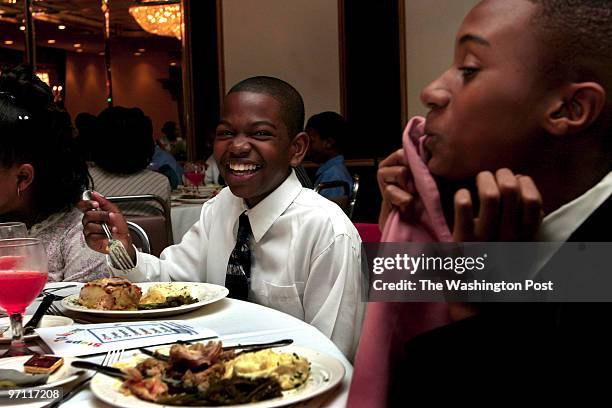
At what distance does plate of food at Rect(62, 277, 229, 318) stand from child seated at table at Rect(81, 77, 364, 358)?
296 millimetres

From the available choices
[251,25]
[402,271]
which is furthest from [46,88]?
[251,25]

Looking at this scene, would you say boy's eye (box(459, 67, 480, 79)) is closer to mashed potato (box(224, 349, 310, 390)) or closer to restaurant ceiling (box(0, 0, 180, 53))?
mashed potato (box(224, 349, 310, 390))

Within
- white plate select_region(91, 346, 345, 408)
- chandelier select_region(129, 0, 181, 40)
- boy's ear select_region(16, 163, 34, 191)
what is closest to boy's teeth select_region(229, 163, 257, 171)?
boy's ear select_region(16, 163, 34, 191)

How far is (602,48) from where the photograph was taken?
835 mm

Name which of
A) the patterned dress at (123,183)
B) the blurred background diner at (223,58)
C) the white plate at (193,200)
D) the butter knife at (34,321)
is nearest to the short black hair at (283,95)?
the butter knife at (34,321)

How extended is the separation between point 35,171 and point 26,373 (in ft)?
3.96

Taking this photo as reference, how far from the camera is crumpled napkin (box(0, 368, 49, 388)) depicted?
3.21ft

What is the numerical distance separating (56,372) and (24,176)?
1.18m

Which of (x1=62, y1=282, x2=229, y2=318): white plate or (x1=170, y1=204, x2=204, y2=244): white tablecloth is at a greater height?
(x1=62, y1=282, x2=229, y2=318): white plate

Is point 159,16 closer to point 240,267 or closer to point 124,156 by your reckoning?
point 124,156

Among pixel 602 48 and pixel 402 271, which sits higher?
pixel 602 48

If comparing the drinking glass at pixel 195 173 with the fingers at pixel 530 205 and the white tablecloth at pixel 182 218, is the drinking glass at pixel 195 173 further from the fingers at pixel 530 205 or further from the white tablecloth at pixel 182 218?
the fingers at pixel 530 205

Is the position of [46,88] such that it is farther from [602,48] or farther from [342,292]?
[602,48]

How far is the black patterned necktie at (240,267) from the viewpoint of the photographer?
1.92 m
